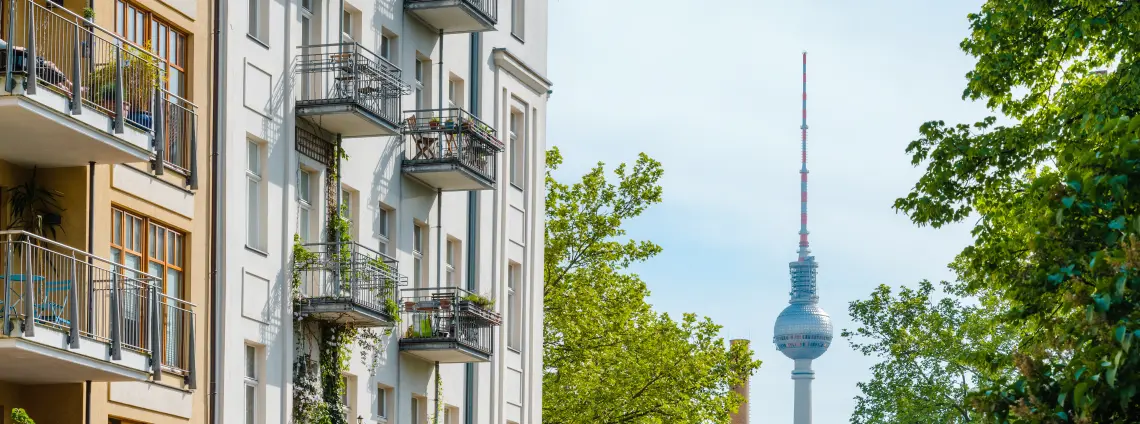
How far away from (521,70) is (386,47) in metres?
6.86

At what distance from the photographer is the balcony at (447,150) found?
39.0 m

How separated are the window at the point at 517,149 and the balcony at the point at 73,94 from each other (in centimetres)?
1821

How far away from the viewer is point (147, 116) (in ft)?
87.1

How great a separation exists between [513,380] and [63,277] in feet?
67.4

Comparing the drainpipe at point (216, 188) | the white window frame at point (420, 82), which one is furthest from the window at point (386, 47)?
the drainpipe at point (216, 188)

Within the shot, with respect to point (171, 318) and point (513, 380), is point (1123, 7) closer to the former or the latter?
point (171, 318)

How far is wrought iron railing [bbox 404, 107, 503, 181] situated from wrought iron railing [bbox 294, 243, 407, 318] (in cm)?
386

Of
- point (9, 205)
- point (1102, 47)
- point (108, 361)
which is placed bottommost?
point (108, 361)

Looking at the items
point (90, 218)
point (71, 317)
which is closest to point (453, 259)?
point (90, 218)

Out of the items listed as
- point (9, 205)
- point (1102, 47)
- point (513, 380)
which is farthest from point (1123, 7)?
point (513, 380)

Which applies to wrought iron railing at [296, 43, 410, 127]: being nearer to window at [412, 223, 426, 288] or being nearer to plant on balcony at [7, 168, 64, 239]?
window at [412, 223, 426, 288]

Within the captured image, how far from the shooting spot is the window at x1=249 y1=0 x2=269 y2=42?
33125mm

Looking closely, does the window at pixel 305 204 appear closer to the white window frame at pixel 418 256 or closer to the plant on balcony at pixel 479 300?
the white window frame at pixel 418 256

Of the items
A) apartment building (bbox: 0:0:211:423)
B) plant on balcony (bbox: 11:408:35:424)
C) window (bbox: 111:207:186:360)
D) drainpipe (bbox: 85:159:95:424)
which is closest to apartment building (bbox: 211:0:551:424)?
apartment building (bbox: 0:0:211:423)
